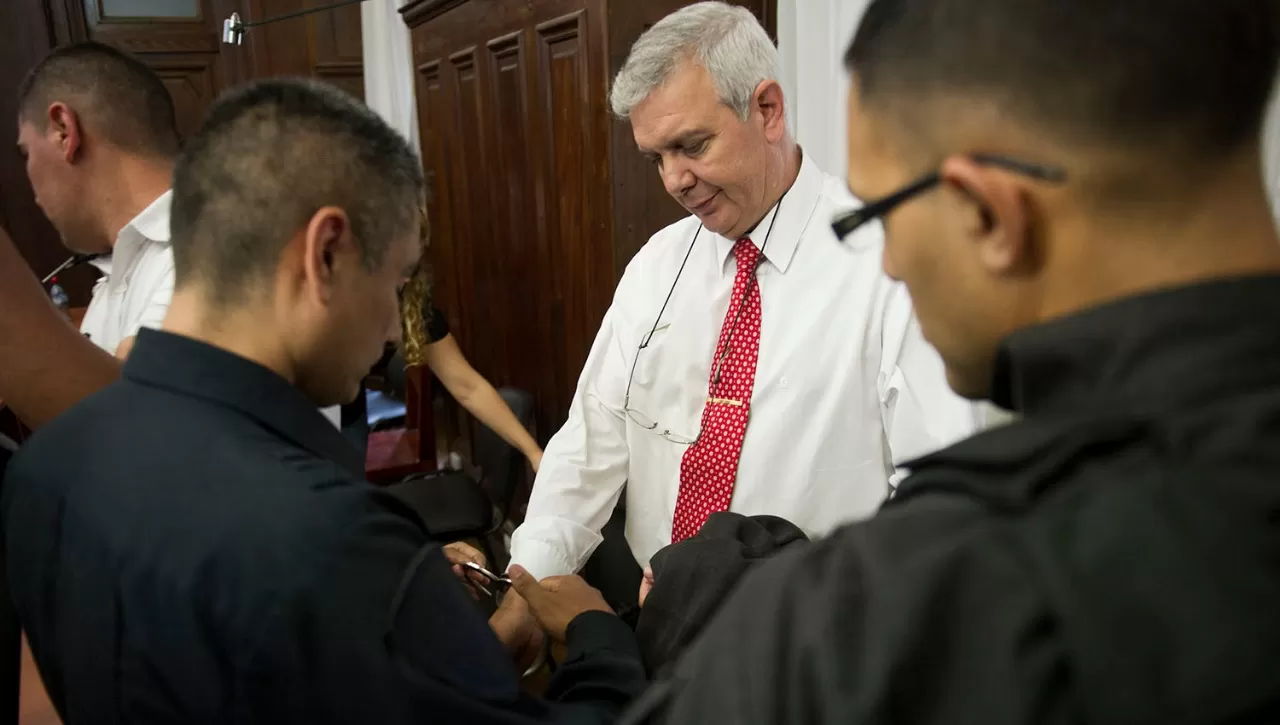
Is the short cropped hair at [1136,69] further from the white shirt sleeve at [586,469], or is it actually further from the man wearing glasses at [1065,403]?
the white shirt sleeve at [586,469]

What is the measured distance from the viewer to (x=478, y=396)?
219cm

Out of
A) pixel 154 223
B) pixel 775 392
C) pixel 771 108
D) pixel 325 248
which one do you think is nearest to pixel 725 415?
pixel 775 392

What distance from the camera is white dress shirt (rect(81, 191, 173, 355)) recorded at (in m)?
1.41

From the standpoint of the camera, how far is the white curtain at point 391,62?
10.7 ft

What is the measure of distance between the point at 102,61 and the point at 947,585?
5.87 feet

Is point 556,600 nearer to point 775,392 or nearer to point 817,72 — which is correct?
point 775,392

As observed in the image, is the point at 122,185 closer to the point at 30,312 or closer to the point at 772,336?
the point at 30,312

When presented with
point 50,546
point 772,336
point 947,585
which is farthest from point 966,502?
point 772,336

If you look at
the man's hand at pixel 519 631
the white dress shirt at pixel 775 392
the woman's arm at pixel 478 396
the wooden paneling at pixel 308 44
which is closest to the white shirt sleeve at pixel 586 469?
the white dress shirt at pixel 775 392

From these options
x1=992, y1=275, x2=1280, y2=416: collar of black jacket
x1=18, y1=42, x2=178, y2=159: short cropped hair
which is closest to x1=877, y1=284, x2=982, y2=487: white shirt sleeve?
x1=992, y1=275, x2=1280, y2=416: collar of black jacket

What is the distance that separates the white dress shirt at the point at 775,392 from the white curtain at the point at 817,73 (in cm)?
34

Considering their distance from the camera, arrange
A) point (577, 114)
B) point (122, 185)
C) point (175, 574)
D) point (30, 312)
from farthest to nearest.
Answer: point (577, 114) < point (122, 185) < point (30, 312) < point (175, 574)

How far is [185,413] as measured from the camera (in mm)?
665

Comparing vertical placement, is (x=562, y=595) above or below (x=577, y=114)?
below
